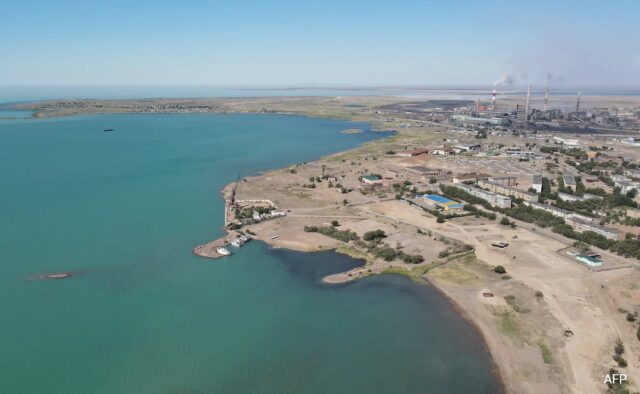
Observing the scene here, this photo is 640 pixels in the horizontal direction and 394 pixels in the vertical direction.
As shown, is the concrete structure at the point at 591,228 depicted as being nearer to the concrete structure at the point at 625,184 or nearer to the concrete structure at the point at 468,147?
the concrete structure at the point at 625,184

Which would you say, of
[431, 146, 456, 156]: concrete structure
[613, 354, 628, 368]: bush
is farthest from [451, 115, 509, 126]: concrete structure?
[613, 354, 628, 368]: bush

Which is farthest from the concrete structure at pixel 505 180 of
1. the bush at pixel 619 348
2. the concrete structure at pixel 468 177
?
the bush at pixel 619 348

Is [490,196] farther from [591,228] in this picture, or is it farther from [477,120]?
[477,120]

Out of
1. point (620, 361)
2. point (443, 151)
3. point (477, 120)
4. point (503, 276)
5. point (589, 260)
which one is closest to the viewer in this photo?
point (620, 361)

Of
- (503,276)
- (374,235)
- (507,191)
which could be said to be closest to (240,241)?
(374,235)

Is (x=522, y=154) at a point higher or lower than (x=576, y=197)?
higher

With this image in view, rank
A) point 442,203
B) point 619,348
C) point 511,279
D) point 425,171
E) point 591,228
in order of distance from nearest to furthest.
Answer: point 619,348, point 511,279, point 591,228, point 442,203, point 425,171

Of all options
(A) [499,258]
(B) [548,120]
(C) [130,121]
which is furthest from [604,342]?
Answer: (C) [130,121]
